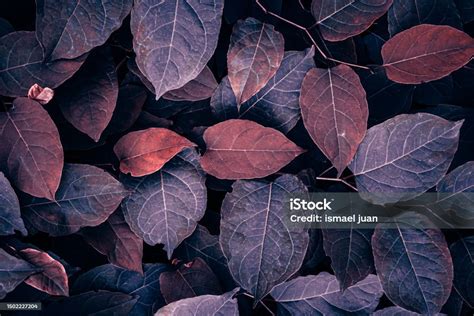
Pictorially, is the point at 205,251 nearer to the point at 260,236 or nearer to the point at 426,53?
the point at 260,236

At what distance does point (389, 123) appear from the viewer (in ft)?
3.54

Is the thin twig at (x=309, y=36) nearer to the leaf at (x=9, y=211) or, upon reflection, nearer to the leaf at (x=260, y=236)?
the leaf at (x=260, y=236)

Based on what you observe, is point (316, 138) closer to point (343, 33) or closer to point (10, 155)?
point (343, 33)

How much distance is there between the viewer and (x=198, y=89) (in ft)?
3.65

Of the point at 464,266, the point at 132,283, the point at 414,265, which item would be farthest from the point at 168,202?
the point at 464,266

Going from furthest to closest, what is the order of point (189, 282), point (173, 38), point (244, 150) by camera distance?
1. point (189, 282)
2. point (244, 150)
3. point (173, 38)

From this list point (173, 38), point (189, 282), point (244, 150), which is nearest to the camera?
point (173, 38)

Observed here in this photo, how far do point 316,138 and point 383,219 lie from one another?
223 millimetres

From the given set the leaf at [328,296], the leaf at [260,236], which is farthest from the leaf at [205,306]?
the leaf at [328,296]

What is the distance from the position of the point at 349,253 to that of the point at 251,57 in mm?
385

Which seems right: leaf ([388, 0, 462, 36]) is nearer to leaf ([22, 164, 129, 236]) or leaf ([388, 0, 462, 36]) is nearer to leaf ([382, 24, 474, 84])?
leaf ([382, 24, 474, 84])

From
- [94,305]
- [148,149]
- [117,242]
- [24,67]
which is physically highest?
[24,67]

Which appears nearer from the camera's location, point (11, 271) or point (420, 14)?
point (11, 271)

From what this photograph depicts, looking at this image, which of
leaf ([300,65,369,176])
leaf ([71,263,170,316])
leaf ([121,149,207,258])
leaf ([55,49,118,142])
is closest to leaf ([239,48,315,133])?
leaf ([300,65,369,176])
